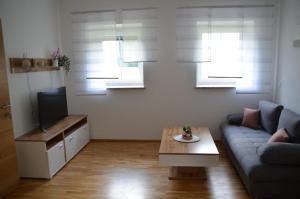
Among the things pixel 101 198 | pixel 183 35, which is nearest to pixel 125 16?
pixel 183 35

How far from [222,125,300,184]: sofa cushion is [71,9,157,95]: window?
2.00 metres

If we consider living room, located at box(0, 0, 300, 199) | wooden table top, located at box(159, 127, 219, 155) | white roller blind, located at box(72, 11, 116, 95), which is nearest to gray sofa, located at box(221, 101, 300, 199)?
living room, located at box(0, 0, 300, 199)

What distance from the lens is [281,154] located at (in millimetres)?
2586

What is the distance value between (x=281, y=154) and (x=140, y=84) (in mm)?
2672

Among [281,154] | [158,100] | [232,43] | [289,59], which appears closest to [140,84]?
[158,100]

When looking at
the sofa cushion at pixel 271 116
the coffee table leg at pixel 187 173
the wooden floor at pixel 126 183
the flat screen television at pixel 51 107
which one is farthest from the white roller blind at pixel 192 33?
the flat screen television at pixel 51 107

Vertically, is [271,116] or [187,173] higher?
[271,116]

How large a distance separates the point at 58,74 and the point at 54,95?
2.58 feet

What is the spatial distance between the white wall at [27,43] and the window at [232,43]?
216 centimetres

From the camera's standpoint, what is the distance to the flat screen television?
354 cm

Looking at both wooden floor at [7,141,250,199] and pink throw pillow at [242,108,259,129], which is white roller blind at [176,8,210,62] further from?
wooden floor at [7,141,250,199]

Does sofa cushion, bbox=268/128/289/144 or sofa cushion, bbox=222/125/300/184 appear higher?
sofa cushion, bbox=268/128/289/144

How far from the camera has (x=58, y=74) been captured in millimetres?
4586

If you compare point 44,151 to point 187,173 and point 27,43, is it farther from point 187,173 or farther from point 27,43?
point 187,173
